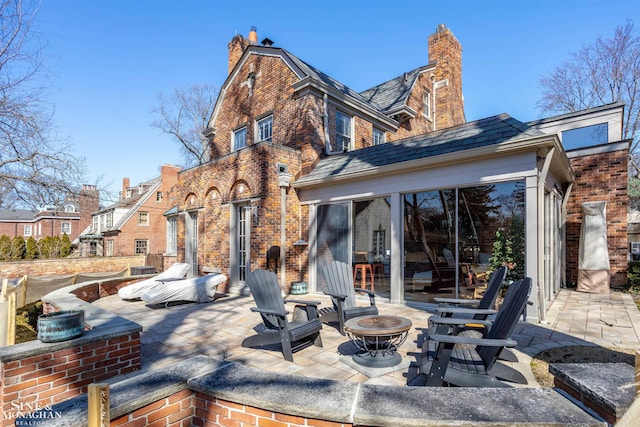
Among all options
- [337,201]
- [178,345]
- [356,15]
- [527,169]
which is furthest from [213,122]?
[527,169]

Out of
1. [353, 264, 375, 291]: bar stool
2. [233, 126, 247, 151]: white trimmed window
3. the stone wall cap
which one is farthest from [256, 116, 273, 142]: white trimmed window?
the stone wall cap

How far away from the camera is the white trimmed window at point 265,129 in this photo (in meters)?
11.2

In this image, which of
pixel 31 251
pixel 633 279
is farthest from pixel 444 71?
pixel 31 251

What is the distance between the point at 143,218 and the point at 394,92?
2059 cm

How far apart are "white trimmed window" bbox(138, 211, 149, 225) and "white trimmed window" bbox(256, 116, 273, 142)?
1723 cm

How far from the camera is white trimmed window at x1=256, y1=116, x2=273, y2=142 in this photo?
11.2m

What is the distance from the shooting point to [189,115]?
25500 mm

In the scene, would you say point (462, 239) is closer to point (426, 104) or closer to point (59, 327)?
point (59, 327)

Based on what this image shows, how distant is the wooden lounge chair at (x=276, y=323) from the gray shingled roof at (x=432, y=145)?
393 cm

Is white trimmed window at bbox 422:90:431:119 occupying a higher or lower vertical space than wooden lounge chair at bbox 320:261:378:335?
higher

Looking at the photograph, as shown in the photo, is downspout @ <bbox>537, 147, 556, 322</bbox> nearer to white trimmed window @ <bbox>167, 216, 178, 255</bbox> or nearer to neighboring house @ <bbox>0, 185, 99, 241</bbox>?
white trimmed window @ <bbox>167, 216, 178, 255</bbox>

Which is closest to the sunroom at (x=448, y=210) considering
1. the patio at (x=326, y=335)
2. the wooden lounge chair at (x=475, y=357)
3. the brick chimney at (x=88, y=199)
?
the patio at (x=326, y=335)

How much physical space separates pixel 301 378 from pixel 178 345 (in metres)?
3.17

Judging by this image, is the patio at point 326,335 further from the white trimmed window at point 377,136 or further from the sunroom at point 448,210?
the white trimmed window at point 377,136
